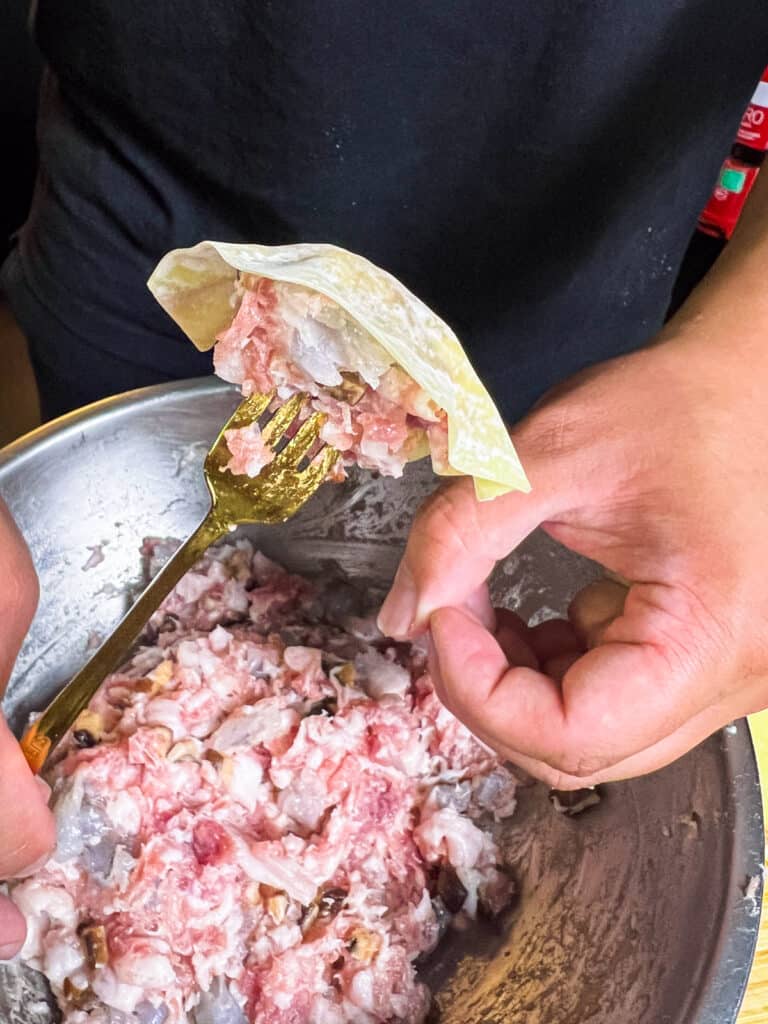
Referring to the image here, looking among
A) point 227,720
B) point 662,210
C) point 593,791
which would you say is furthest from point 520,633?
point 662,210

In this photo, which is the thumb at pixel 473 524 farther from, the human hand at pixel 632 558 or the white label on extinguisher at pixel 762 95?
the white label on extinguisher at pixel 762 95

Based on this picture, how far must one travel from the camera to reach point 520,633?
0.83 metres

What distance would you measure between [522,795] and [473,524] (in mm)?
375

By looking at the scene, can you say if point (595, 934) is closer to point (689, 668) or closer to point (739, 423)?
point (689, 668)

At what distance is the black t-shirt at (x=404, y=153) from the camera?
0.85m

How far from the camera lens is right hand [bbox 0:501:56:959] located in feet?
2.13

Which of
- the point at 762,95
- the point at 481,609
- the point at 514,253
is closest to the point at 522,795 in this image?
the point at 481,609

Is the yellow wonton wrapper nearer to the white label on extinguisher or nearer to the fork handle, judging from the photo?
the fork handle

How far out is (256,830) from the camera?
890 millimetres

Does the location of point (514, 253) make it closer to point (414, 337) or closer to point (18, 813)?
point (414, 337)

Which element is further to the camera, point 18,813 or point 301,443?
point 301,443

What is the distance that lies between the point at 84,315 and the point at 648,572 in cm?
75

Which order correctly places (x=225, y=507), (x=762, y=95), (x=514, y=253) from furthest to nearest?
(x=762, y=95) → (x=514, y=253) → (x=225, y=507)

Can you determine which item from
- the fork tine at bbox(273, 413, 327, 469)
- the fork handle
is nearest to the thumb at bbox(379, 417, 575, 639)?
the fork tine at bbox(273, 413, 327, 469)
